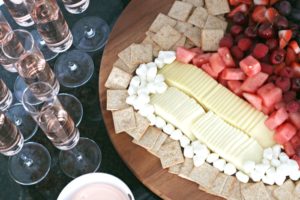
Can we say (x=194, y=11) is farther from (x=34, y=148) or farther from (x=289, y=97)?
(x=34, y=148)

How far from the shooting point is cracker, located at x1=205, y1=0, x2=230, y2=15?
1.87 meters

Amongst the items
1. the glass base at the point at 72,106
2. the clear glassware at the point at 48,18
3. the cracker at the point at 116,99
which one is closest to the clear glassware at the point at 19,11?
the clear glassware at the point at 48,18

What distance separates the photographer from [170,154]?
1652 millimetres

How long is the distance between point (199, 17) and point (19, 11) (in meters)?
0.63

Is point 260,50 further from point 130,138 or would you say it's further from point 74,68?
point 74,68

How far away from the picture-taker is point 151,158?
167 centimetres

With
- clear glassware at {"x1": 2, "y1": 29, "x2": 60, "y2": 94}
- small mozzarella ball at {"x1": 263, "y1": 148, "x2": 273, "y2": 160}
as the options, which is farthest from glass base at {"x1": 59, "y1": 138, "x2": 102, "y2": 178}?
small mozzarella ball at {"x1": 263, "y1": 148, "x2": 273, "y2": 160}

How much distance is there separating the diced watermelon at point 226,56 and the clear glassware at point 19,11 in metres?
0.69

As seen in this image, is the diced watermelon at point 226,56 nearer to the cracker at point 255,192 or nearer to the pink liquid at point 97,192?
the cracker at point 255,192

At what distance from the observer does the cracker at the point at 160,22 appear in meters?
1.87

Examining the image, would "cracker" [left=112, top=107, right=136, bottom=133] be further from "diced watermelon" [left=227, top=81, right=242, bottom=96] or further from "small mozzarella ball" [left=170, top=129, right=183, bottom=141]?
"diced watermelon" [left=227, top=81, right=242, bottom=96]

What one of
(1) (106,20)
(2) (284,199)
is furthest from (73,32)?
(2) (284,199)

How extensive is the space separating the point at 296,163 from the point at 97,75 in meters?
0.79

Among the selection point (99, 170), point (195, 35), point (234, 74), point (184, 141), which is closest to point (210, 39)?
point (195, 35)
